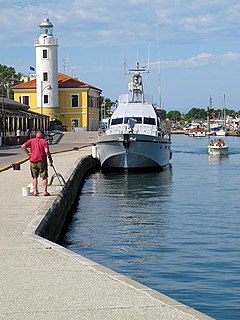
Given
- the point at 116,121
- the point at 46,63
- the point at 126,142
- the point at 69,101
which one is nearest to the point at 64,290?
the point at 126,142

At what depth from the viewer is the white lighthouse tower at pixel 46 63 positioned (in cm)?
10200

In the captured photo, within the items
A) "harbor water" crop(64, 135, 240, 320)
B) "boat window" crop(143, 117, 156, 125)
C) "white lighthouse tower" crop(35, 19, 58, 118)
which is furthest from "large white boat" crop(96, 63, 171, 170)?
"white lighthouse tower" crop(35, 19, 58, 118)

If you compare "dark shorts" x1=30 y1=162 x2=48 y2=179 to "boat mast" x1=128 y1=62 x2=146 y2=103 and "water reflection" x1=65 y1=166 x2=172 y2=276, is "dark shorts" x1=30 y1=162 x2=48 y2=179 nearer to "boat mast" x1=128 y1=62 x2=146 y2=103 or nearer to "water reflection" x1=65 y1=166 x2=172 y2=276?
"water reflection" x1=65 y1=166 x2=172 y2=276

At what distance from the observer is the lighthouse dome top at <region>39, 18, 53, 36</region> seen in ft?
334

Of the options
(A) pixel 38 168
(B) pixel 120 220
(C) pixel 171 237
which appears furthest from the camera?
(B) pixel 120 220

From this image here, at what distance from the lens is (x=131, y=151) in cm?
4088

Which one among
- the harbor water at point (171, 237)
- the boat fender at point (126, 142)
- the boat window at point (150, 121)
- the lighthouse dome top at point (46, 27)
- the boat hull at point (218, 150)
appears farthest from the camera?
the lighthouse dome top at point (46, 27)

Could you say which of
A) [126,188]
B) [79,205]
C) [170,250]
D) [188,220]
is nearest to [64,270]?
[170,250]

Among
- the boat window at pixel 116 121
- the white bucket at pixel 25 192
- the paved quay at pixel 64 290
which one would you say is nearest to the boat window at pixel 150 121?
the boat window at pixel 116 121

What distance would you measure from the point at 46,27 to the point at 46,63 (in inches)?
209

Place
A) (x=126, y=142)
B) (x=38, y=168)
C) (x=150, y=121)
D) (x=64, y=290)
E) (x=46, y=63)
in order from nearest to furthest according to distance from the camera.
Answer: (x=64, y=290), (x=38, y=168), (x=126, y=142), (x=150, y=121), (x=46, y=63)

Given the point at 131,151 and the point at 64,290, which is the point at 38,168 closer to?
the point at 64,290

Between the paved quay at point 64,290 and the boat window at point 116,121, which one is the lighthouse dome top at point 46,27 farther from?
the paved quay at point 64,290

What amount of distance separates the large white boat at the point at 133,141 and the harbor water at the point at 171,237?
16.1 feet
